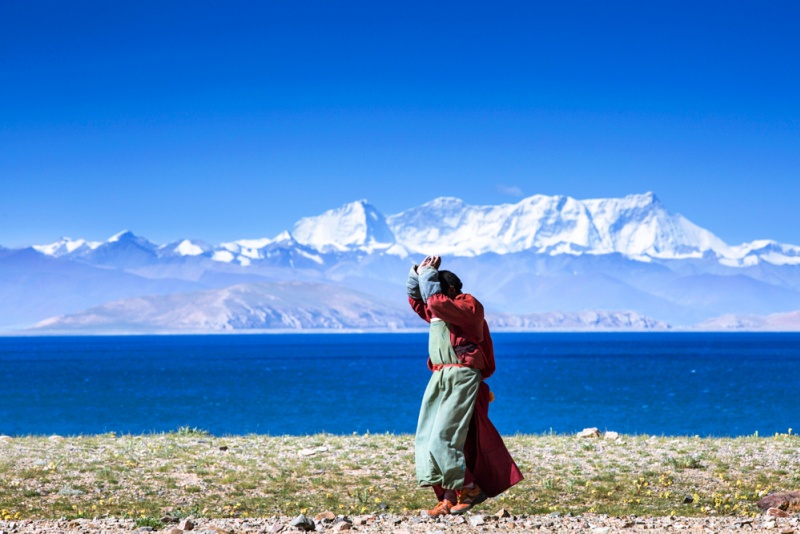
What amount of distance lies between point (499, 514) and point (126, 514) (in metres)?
4.00

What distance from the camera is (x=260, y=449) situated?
16266mm

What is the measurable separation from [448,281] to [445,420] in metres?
1.50

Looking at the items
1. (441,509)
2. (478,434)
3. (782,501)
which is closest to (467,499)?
(441,509)

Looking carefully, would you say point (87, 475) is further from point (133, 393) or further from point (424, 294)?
point (133, 393)

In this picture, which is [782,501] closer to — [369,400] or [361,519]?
[361,519]

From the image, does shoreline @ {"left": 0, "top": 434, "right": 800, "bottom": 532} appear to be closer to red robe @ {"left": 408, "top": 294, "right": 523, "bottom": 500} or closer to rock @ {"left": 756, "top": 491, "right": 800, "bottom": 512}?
rock @ {"left": 756, "top": 491, "right": 800, "bottom": 512}

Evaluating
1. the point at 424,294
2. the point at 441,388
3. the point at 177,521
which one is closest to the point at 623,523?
the point at 441,388

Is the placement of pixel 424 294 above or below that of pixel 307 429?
above

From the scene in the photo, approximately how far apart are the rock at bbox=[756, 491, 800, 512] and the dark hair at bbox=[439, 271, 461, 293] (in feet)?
Answer: 13.4

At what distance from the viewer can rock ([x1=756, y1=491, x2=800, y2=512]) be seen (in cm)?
1072

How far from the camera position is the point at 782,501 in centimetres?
1092

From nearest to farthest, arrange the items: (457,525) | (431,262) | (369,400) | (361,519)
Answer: (457,525)
(361,519)
(431,262)
(369,400)

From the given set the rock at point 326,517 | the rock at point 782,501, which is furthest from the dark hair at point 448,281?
the rock at point 782,501

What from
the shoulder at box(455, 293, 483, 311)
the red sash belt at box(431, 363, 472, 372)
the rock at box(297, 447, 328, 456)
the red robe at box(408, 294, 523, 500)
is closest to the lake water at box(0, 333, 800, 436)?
the rock at box(297, 447, 328, 456)
